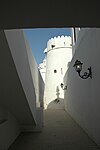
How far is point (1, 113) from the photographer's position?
3.91 meters

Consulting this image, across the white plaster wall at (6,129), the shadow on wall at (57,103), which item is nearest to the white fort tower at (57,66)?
the shadow on wall at (57,103)

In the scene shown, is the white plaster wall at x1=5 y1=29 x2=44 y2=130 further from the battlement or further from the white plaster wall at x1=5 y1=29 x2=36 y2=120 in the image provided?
the battlement

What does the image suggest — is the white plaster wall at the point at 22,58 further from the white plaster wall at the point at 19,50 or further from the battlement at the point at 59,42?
the battlement at the point at 59,42

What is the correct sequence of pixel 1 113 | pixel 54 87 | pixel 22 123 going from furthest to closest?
pixel 54 87
pixel 22 123
pixel 1 113

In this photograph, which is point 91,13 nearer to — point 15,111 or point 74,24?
point 74,24

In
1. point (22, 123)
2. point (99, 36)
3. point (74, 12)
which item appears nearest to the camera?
point (74, 12)

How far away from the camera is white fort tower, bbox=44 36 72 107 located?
16.3 metres

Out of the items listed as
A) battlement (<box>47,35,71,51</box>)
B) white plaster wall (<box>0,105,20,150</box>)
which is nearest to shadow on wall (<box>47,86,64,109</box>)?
battlement (<box>47,35,71,51</box>)

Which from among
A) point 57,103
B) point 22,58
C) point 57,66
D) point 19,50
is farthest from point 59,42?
point 19,50

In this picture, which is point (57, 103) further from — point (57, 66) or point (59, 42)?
point (59, 42)

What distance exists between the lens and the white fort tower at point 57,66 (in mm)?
16312

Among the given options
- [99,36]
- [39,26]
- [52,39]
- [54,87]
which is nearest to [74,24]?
[39,26]

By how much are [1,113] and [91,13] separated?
316cm

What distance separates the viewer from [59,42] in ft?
55.9
